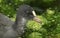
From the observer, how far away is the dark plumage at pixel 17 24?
2.07m

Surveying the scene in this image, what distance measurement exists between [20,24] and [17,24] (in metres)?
0.02

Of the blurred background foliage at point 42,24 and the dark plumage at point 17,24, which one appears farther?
Answer: the dark plumage at point 17,24

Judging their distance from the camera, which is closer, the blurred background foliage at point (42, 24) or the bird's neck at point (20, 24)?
the blurred background foliage at point (42, 24)

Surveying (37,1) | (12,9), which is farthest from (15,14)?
(37,1)

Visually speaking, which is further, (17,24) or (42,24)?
(17,24)

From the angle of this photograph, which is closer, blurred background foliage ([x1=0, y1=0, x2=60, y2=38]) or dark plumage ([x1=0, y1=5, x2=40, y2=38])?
blurred background foliage ([x1=0, y1=0, x2=60, y2=38])

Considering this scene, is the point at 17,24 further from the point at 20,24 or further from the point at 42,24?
the point at 42,24

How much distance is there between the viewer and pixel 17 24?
211cm

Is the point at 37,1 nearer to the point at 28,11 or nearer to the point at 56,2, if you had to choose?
the point at 56,2

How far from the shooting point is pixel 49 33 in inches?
75.2

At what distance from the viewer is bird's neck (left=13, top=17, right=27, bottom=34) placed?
2.09 metres

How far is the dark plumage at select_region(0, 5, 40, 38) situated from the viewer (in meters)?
2.07

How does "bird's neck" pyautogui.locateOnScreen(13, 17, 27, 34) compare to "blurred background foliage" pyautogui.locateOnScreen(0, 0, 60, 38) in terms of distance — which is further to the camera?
"bird's neck" pyautogui.locateOnScreen(13, 17, 27, 34)

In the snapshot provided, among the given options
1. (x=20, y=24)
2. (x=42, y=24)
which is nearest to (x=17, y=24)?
(x=20, y=24)
